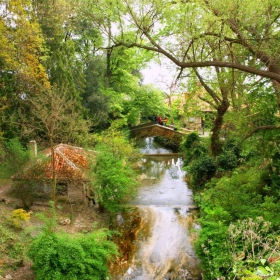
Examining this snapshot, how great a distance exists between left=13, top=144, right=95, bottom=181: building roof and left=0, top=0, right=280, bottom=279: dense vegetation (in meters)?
0.51

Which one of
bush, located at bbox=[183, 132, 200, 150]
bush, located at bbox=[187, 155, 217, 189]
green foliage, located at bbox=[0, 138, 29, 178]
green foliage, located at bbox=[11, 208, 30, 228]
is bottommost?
green foliage, located at bbox=[11, 208, 30, 228]

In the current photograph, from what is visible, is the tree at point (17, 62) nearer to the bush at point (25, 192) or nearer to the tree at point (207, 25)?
the bush at point (25, 192)

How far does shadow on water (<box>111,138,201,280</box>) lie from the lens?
8812 mm

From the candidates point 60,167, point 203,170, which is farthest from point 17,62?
point 203,170

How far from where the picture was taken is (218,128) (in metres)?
15.4

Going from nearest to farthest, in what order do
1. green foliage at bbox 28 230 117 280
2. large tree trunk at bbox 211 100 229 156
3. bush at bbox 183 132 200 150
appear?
1. green foliage at bbox 28 230 117 280
2. large tree trunk at bbox 211 100 229 156
3. bush at bbox 183 132 200 150

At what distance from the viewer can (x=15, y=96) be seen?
13.6 m

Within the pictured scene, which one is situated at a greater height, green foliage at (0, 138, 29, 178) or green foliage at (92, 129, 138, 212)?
green foliage at (0, 138, 29, 178)

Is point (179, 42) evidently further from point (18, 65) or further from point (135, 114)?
point (135, 114)

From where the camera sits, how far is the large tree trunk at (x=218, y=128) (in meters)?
14.0

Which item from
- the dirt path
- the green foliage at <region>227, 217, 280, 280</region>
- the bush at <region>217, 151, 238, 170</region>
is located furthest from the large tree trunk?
the green foliage at <region>227, 217, 280, 280</region>

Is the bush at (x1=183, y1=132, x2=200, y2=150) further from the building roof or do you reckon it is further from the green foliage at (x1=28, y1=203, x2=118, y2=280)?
the green foliage at (x1=28, y1=203, x2=118, y2=280)

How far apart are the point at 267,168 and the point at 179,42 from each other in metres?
5.02

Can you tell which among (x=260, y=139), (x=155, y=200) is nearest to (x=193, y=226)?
(x=155, y=200)
